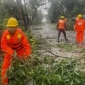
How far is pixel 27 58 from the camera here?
7445mm

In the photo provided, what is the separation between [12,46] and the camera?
8031mm

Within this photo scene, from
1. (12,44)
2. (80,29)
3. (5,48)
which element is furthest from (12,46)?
(80,29)

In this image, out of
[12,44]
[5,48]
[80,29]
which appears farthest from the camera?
[80,29]

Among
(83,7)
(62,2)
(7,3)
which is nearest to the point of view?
(7,3)

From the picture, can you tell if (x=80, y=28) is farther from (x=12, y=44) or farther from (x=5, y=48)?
(x=5, y=48)

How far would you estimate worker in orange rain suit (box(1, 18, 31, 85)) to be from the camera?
757 centimetres

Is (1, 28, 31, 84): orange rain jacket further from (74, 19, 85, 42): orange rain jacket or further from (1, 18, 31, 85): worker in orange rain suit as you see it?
(74, 19, 85, 42): orange rain jacket

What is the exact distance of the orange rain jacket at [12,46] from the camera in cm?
755

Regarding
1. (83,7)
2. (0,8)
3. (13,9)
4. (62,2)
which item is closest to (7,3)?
(13,9)

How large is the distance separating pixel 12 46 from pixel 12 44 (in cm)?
7

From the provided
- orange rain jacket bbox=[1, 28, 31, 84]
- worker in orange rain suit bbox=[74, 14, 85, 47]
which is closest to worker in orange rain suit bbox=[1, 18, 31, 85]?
orange rain jacket bbox=[1, 28, 31, 84]

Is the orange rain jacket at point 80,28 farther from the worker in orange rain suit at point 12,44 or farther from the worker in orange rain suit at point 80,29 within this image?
the worker in orange rain suit at point 12,44

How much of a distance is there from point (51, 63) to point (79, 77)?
98 centimetres

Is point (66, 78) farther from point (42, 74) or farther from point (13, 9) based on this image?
point (13, 9)
